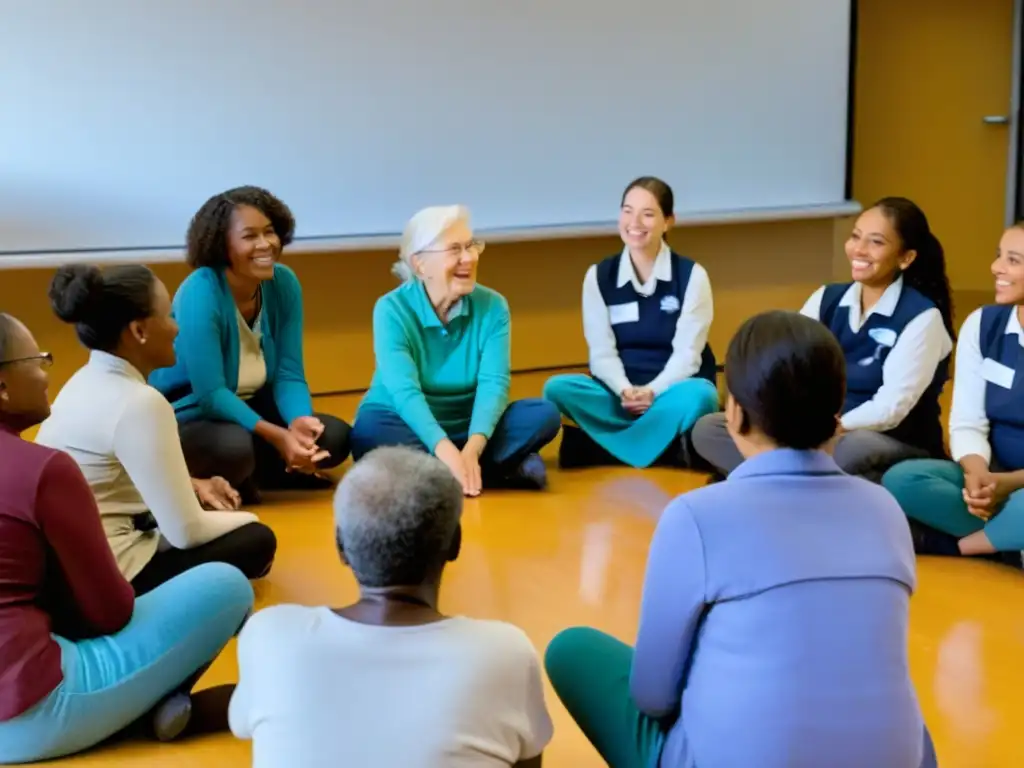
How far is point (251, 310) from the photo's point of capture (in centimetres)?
383

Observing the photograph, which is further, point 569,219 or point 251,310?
point 569,219

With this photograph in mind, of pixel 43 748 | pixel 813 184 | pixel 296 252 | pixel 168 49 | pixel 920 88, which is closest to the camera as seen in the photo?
pixel 43 748

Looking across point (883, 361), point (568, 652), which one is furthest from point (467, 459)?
point (568, 652)

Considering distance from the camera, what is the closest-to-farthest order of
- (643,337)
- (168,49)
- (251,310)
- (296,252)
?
(251,310) < (643,337) < (168,49) < (296,252)

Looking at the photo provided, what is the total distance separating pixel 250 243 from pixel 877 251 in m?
1.81

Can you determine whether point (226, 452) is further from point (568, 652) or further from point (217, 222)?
point (568, 652)

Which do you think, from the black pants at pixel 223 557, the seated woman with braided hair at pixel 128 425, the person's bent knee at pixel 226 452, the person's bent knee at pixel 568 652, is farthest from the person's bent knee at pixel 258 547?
the person's bent knee at pixel 568 652

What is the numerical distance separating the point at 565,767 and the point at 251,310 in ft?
6.70

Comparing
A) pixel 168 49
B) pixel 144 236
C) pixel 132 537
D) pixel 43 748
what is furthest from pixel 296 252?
pixel 43 748

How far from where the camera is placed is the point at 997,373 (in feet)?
11.0

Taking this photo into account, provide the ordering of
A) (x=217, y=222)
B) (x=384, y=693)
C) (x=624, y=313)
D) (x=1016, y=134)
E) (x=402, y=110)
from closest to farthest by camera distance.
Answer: (x=384, y=693)
(x=217, y=222)
(x=624, y=313)
(x=402, y=110)
(x=1016, y=134)

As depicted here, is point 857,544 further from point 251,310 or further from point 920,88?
point 920,88

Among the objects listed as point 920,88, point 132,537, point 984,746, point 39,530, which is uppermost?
point 920,88

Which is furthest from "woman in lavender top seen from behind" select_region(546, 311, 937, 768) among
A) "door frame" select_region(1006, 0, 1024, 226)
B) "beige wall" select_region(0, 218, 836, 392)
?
"door frame" select_region(1006, 0, 1024, 226)
